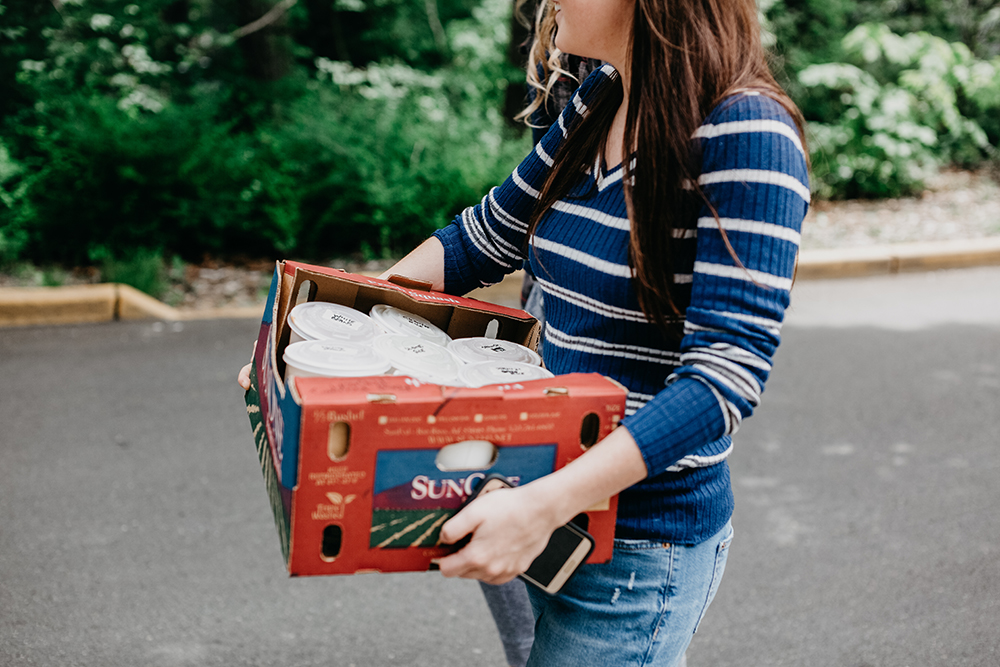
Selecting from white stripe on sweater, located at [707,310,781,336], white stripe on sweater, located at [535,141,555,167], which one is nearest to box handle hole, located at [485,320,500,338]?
white stripe on sweater, located at [535,141,555,167]

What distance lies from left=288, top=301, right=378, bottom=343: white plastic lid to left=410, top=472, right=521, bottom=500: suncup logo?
12.1 inches

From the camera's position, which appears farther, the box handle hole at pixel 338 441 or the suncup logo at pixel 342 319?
the suncup logo at pixel 342 319

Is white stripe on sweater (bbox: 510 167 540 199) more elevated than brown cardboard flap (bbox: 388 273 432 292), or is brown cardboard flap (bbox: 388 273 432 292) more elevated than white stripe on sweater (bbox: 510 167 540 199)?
white stripe on sweater (bbox: 510 167 540 199)

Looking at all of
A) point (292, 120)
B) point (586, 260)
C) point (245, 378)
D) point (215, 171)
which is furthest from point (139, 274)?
point (586, 260)

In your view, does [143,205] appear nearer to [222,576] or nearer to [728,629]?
[222,576]

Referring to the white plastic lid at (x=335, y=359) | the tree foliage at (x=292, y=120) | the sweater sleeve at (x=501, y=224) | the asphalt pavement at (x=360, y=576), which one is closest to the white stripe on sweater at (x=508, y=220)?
the sweater sleeve at (x=501, y=224)

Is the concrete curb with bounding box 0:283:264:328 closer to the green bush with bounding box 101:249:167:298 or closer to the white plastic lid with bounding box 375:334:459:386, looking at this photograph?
the green bush with bounding box 101:249:167:298

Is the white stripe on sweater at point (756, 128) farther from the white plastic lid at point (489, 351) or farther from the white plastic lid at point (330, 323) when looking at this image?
the white plastic lid at point (330, 323)

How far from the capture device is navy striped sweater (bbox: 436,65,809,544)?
3.91 ft

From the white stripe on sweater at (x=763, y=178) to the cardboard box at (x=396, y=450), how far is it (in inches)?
12.8

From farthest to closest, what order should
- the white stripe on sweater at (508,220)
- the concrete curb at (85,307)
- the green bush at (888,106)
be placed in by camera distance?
the green bush at (888,106), the concrete curb at (85,307), the white stripe on sweater at (508,220)

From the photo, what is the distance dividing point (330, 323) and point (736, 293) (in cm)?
65

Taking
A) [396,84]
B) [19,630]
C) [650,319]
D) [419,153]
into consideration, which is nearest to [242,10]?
[396,84]

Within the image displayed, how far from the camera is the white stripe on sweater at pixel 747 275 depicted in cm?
119
